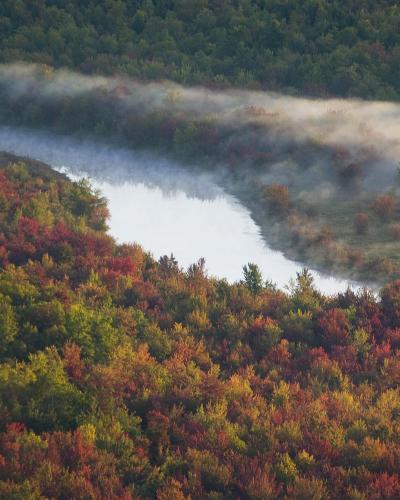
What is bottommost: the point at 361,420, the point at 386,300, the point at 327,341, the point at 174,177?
the point at 361,420

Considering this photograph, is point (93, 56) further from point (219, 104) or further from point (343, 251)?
point (343, 251)

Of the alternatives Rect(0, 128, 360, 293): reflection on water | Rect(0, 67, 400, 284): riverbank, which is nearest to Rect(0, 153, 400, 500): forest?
Rect(0, 128, 360, 293): reflection on water

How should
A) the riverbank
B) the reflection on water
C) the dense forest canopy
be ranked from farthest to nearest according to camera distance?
1. the dense forest canopy
2. the riverbank
3. the reflection on water

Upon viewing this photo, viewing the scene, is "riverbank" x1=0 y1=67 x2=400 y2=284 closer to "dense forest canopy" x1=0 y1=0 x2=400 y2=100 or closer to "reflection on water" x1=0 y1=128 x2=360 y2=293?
"reflection on water" x1=0 y1=128 x2=360 y2=293

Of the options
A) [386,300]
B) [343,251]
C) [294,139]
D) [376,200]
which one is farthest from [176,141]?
[386,300]

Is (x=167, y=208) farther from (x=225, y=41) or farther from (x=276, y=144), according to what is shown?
(x=225, y=41)

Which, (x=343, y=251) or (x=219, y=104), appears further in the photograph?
(x=219, y=104)

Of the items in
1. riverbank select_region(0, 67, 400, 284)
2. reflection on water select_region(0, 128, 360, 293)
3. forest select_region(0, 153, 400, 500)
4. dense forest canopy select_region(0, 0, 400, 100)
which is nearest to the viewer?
forest select_region(0, 153, 400, 500)

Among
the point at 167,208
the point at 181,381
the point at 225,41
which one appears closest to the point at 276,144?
the point at 167,208
